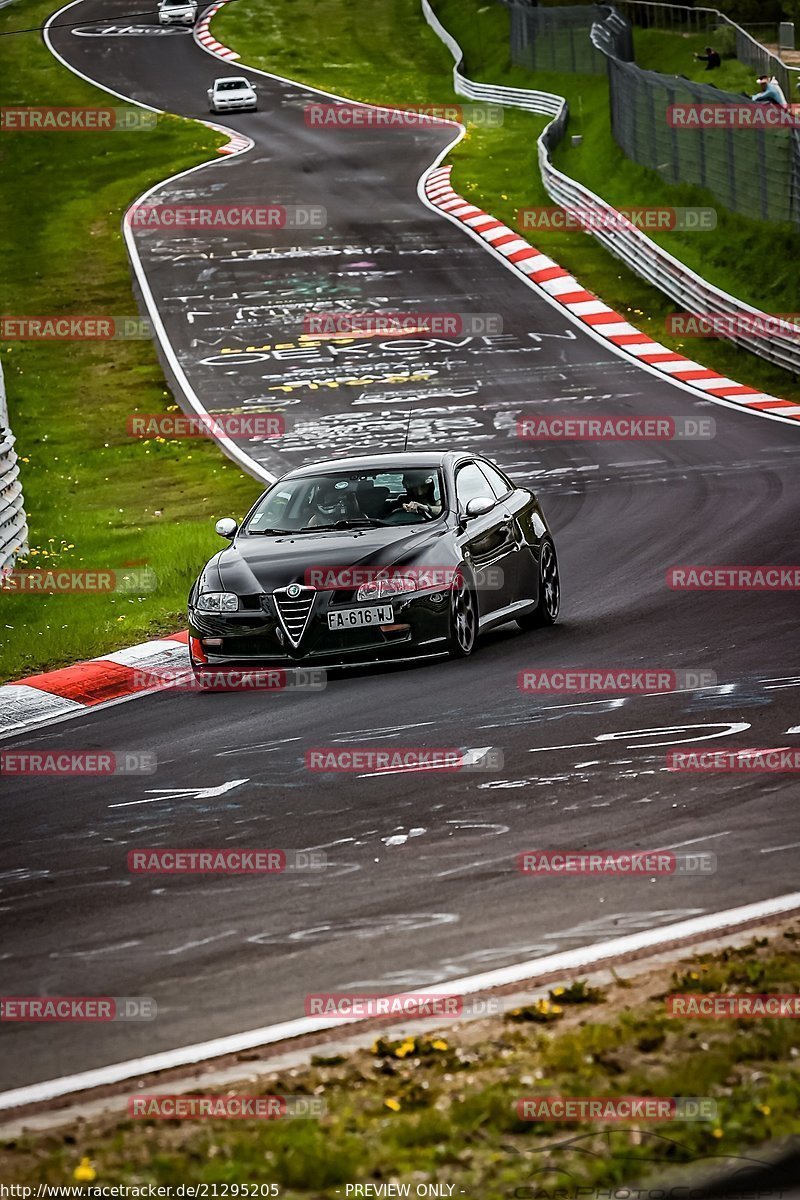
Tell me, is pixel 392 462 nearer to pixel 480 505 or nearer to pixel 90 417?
pixel 480 505

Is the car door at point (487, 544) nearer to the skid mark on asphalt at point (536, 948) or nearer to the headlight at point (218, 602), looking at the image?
the headlight at point (218, 602)

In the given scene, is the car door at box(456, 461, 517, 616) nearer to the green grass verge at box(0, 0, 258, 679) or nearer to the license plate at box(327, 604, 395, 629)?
the license plate at box(327, 604, 395, 629)

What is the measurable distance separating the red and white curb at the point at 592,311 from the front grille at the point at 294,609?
12616 millimetres

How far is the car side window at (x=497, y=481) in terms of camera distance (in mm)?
13992

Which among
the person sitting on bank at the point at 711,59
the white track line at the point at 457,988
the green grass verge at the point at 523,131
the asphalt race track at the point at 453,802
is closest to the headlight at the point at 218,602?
the asphalt race track at the point at 453,802

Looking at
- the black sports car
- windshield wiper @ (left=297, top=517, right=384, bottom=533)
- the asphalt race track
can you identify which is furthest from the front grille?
windshield wiper @ (left=297, top=517, right=384, bottom=533)

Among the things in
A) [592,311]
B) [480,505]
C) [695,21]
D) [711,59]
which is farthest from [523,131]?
[480,505]

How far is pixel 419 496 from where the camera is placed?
13.1m

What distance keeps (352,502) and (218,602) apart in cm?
141

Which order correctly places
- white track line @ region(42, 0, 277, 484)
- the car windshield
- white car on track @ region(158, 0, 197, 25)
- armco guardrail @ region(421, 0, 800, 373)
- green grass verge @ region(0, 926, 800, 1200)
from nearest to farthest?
green grass verge @ region(0, 926, 800, 1200), the car windshield, white track line @ region(42, 0, 277, 484), armco guardrail @ region(421, 0, 800, 373), white car on track @ region(158, 0, 197, 25)

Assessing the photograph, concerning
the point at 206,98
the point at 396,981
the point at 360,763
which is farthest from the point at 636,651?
the point at 206,98

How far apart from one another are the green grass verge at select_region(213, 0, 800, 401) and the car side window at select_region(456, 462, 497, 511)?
38.6 ft

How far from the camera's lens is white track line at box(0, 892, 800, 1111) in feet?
18.5

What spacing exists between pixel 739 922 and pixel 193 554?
10861 mm
